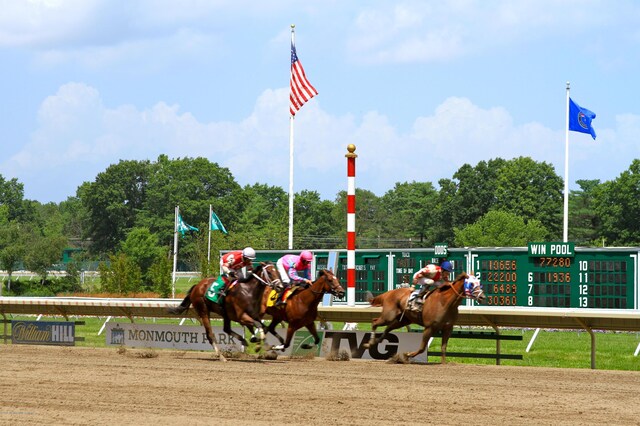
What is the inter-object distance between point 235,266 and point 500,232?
150 feet

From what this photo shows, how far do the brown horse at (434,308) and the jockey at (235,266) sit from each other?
6.47ft

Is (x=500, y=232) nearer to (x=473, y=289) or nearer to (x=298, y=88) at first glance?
(x=298, y=88)

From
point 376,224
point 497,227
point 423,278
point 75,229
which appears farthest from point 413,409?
point 75,229

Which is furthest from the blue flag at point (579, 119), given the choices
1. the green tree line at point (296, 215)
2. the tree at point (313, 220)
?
the tree at point (313, 220)

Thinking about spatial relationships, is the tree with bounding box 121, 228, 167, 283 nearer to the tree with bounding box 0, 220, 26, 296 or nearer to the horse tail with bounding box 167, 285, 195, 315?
the tree with bounding box 0, 220, 26, 296

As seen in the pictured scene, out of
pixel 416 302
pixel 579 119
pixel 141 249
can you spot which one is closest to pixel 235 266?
pixel 416 302

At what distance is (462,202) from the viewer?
7062 cm

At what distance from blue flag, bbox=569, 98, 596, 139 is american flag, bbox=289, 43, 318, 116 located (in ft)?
23.7

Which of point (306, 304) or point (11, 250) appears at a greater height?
point (11, 250)

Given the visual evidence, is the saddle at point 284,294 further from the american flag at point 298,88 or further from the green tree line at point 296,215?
the green tree line at point 296,215

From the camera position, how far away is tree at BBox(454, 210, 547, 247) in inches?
2272

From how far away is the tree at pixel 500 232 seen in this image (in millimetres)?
57719

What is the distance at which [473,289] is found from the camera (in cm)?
1352

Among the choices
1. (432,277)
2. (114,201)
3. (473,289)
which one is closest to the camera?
(473,289)
